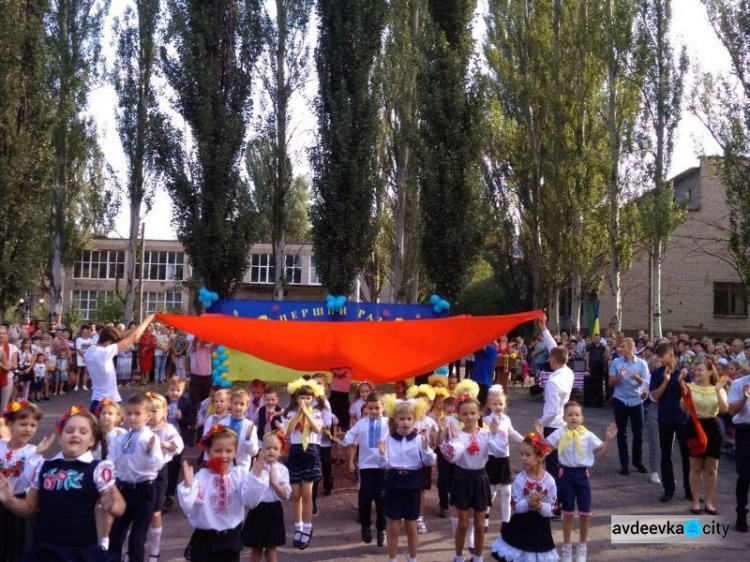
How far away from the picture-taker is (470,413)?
6.77m

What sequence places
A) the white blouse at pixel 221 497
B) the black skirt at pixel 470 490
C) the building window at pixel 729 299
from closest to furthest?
the white blouse at pixel 221 497
the black skirt at pixel 470 490
the building window at pixel 729 299

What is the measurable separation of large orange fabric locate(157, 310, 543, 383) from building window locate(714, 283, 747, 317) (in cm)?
2737

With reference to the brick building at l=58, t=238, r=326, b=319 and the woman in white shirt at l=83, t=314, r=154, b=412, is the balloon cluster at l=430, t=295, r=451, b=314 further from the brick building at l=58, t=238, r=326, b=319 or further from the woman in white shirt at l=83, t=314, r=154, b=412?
the brick building at l=58, t=238, r=326, b=319

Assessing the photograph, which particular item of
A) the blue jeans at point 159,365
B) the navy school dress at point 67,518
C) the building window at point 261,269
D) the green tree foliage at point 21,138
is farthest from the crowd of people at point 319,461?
the building window at point 261,269

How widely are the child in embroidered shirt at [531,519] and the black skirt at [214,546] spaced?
2093 mm

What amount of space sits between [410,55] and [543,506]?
1890 centimetres

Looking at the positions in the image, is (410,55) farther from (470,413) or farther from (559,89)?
(470,413)

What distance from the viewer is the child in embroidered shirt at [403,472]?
648cm

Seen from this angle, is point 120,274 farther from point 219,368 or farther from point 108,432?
point 108,432

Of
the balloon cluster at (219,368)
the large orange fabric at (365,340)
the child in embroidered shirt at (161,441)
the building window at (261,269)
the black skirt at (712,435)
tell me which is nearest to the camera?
the child in embroidered shirt at (161,441)

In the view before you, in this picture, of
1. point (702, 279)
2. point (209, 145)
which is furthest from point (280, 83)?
point (702, 279)

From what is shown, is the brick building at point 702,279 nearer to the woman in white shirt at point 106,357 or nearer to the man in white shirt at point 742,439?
the man in white shirt at point 742,439

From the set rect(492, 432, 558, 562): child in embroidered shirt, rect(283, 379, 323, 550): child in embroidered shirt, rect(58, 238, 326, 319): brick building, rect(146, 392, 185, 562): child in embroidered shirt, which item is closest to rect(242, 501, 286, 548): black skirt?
rect(146, 392, 185, 562): child in embroidered shirt
